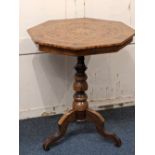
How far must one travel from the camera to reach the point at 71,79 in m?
2.63

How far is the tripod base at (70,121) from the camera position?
7.22ft

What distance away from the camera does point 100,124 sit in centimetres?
224

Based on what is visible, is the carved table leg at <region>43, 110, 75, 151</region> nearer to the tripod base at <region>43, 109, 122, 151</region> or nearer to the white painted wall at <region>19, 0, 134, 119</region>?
the tripod base at <region>43, 109, 122, 151</region>

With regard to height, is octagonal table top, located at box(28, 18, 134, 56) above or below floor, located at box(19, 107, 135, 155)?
above

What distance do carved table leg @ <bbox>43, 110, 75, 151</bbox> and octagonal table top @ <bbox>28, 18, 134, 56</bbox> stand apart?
19.4 inches

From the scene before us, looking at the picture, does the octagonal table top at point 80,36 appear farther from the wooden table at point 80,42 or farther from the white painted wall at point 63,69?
the white painted wall at point 63,69

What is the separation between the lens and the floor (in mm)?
2178

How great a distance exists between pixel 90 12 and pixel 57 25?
15.5 inches

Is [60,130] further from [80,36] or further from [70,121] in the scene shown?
[80,36]

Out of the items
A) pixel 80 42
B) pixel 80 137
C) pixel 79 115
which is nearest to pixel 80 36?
pixel 80 42

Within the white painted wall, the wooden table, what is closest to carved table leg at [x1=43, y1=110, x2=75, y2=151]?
the wooden table

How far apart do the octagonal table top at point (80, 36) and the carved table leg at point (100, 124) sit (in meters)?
0.50
